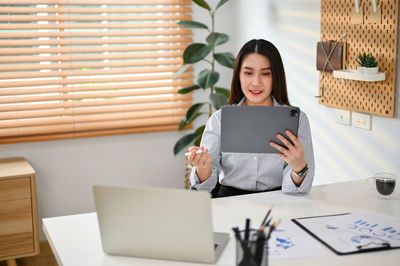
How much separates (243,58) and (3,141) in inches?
71.5

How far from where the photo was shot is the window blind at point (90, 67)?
347 centimetres

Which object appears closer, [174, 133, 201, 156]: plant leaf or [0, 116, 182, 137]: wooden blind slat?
[0, 116, 182, 137]: wooden blind slat

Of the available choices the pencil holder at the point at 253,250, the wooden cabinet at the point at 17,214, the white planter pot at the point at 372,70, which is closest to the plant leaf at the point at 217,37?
the white planter pot at the point at 372,70

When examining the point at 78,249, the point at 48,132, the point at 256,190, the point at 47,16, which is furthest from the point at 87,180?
the point at 78,249

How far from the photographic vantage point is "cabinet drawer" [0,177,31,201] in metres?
3.10

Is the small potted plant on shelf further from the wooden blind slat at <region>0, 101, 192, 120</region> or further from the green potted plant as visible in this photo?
the wooden blind slat at <region>0, 101, 192, 120</region>

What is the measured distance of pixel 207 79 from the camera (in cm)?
355

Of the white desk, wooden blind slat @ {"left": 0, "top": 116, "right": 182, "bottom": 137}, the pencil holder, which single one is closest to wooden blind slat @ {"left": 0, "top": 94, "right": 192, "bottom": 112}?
wooden blind slat @ {"left": 0, "top": 116, "right": 182, "bottom": 137}

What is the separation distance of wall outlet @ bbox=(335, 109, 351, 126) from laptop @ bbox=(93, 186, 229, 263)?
4.79ft

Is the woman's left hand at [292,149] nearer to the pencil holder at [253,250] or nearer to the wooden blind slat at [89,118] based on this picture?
the pencil holder at [253,250]

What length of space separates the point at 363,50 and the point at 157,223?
1567 millimetres

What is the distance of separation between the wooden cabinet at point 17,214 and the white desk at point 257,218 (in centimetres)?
130

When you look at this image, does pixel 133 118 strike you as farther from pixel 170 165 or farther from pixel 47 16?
pixel 47 16

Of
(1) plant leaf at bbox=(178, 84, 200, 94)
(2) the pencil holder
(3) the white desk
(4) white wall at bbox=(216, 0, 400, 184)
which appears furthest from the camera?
(1) plant leaf at bbox=(178, 84, 200, 94)
